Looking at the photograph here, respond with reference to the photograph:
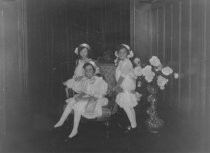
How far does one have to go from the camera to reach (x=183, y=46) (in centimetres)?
269

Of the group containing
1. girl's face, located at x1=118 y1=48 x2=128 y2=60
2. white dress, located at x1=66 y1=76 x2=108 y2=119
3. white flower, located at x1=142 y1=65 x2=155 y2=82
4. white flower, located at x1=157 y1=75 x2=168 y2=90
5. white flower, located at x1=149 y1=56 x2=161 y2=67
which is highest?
girl's face, located at x1=118 y1=48 x2=128 y2=60

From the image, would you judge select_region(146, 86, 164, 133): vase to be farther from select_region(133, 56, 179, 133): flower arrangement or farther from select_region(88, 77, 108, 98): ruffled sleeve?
select_region(88, 77, 108, 98): ruffled sleeve

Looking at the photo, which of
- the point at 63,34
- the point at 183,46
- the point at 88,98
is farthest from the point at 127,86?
the point at 63,34

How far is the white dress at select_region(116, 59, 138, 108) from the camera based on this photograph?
2.91 meters

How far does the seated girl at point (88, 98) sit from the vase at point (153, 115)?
0.42 meters

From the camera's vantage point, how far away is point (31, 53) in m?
2.88

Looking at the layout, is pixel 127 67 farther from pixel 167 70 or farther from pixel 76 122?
pixel 76 122

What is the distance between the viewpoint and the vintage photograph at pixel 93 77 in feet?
9.13

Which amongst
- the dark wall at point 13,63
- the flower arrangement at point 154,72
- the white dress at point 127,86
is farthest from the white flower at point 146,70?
the dark wall at point 13,63

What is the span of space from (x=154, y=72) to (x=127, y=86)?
0.93 ft

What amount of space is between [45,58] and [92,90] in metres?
0.53

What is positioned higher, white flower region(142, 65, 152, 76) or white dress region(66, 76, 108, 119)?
white flower region(142, 65, 152, 76)

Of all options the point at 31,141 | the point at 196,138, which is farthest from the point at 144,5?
the point at 31,141

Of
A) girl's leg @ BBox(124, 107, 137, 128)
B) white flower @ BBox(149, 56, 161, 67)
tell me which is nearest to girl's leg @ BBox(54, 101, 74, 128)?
girl's leg @ BBox(124, 107, 137, 128)
